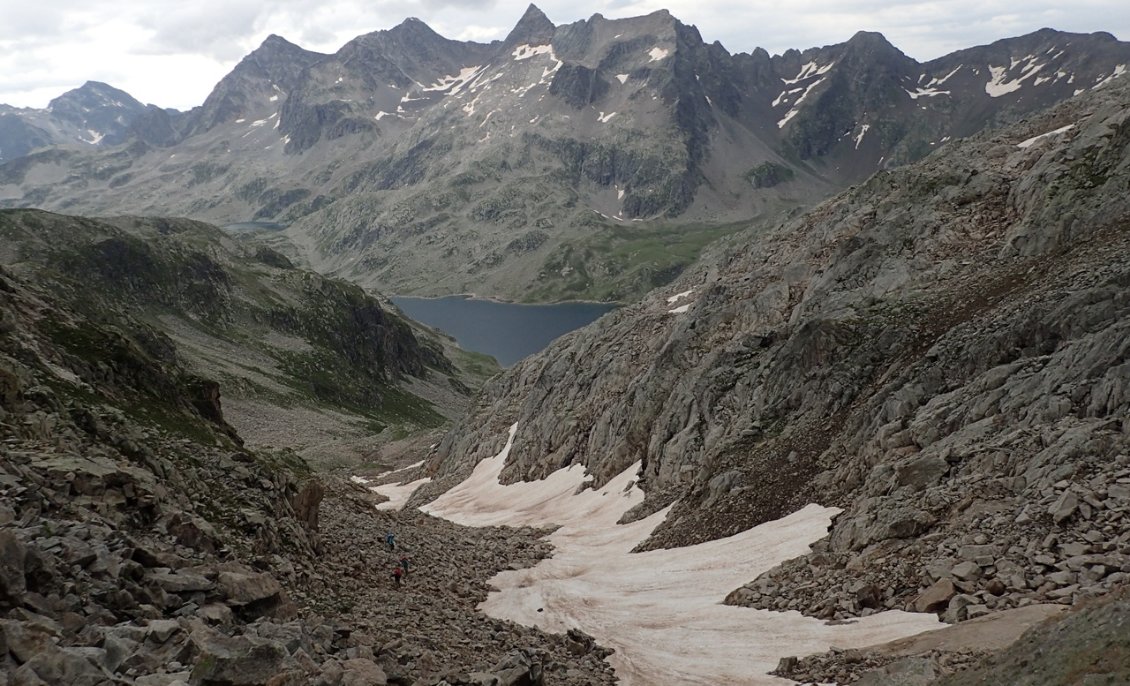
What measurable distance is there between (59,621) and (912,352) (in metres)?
37.3

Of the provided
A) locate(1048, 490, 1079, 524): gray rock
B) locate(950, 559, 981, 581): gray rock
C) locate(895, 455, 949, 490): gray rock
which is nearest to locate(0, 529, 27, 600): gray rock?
locate(950, 559, 981, 581): gray rock

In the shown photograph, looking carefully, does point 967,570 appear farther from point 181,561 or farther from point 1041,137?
point 1041,137

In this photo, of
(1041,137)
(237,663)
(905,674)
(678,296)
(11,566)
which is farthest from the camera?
(678,296)

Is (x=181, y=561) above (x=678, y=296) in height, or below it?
below

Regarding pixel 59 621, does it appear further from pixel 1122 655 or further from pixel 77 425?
pixel 1122 655

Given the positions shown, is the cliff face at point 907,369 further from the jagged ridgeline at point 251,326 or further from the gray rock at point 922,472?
the jagged ridgeline at point 251,326

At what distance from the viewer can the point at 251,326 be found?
163m

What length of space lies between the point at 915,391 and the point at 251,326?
15019 centimetres

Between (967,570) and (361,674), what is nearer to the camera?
(361,674)

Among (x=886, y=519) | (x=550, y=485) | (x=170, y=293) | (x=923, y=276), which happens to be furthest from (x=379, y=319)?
(x=886, y=519)

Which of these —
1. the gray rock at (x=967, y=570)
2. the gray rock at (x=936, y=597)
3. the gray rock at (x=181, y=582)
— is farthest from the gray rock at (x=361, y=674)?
the gray rock at (x=967, y=570)

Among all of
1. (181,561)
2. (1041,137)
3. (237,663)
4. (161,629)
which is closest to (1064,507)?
(237,663)

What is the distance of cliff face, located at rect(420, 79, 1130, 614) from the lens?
88.5ft

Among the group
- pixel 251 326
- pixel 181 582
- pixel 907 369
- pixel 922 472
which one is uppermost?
pixel 251 326
